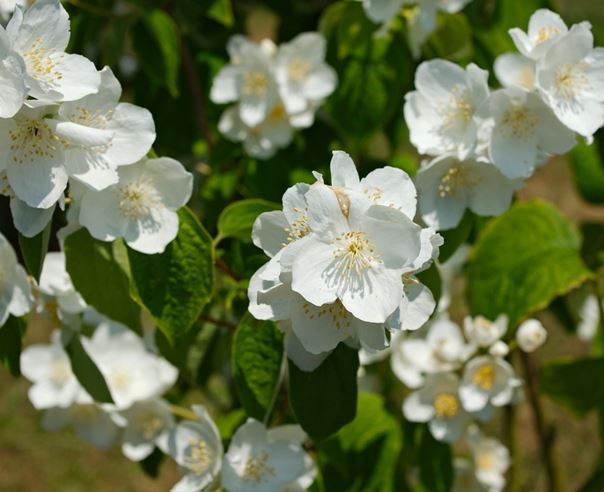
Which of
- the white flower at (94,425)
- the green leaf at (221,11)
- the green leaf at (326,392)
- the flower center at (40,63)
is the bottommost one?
the white flower at (94,425)

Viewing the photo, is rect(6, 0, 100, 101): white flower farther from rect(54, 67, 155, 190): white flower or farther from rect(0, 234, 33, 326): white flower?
rect(0, 234, 33, 326): white flower

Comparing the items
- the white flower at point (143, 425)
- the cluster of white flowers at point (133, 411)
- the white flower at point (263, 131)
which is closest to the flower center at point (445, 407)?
the cluster of white flowers at point (133, 411)

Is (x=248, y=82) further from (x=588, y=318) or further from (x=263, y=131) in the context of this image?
(x=588, y=318)

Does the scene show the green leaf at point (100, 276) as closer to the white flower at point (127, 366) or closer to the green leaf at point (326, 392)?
the green leaf at point (326, 392)

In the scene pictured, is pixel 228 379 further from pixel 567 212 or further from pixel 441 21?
pixel 567 212

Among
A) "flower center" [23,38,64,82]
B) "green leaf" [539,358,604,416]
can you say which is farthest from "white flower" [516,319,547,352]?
"flower center" [23,38,64,82]
